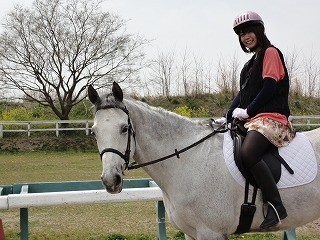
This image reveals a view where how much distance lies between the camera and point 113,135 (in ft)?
11.1

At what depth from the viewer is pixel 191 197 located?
3711mm

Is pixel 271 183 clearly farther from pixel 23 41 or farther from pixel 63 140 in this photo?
pixel 23 41

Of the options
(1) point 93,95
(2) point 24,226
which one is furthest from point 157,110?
(2) point 24,226

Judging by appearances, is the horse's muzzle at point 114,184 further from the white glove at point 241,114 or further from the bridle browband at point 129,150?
the white glove at point 241,114

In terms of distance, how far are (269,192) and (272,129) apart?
1.78 feet

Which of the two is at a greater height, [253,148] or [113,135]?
[113,135]

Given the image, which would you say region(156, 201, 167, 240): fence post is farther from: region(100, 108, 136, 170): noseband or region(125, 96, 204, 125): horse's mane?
region(100, 108, 136, 170): noseband

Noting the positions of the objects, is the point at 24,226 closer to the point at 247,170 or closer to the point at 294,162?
the point at 247,170

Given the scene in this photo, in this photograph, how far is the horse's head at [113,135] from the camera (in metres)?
A: 3.29

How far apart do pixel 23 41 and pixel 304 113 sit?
19119mm

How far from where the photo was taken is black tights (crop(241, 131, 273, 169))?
12.0 feet

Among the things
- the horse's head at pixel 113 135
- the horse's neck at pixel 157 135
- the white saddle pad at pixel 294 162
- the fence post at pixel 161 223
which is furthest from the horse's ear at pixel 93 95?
the fence post at pixel 161 223

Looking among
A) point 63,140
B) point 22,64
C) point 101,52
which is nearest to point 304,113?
point 101,52

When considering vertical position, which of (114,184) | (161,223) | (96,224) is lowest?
Result: (96,224)
